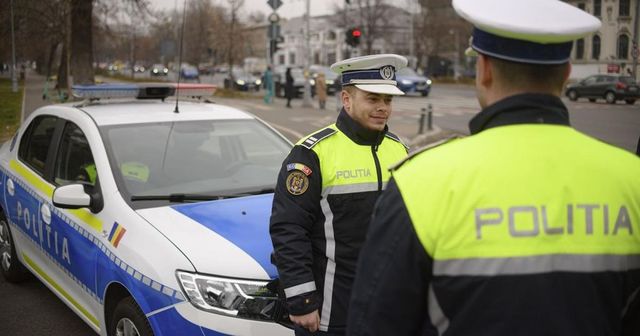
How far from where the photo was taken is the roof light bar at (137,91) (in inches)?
196

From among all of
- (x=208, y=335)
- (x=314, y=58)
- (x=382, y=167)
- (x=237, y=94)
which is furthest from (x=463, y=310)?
(x=314, y=58)

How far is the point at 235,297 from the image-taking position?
3051mm

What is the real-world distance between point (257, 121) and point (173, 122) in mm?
691

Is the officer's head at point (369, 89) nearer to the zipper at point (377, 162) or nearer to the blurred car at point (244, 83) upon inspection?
the zipper at point (377, 162)

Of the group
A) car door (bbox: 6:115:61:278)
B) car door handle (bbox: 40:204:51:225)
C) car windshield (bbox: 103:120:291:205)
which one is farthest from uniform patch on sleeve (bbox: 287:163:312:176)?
car door handle (bbox: 40:204:51:225)

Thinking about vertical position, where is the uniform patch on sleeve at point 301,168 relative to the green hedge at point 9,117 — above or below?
above

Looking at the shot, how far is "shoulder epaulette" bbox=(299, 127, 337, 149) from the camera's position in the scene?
281 cm

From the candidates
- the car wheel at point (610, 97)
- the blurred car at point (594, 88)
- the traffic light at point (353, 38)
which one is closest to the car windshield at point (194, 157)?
the traffic light at point (353, 38)

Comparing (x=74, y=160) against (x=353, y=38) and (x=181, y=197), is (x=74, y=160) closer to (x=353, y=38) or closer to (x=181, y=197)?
(x=181, y=197)

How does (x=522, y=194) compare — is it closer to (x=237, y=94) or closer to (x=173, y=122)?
(x=173, y=122)

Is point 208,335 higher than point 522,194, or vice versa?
point 522,194

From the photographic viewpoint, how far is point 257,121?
5.02m

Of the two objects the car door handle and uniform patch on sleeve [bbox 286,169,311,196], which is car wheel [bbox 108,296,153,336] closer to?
uniform patch on sleeve [bbox 286,169,311,196]

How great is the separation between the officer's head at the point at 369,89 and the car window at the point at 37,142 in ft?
9.04
